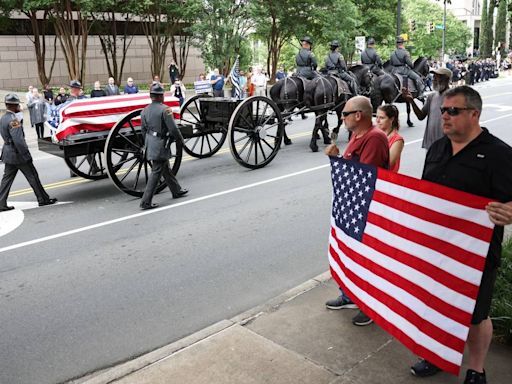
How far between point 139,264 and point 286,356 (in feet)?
9.44

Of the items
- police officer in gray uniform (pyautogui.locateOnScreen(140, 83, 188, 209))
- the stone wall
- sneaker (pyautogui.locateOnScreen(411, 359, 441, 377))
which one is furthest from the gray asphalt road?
the stone wall

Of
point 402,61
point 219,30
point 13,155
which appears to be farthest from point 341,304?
point 219,30

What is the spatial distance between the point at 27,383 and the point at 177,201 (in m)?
5.21

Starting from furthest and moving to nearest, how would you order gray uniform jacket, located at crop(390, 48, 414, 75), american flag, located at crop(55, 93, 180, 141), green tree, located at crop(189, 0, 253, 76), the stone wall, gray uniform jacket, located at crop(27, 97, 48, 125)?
1. the stone wall
2. green tree, located at crop(189, 0, 253, 76)
3. gray uniform jacket, located at crop(27, 97, 48, 125)
4. gray uniform jacket, located at crop(390, 48, 414, 75)
5. american flag, located at crop(55, 93, 180, 141)

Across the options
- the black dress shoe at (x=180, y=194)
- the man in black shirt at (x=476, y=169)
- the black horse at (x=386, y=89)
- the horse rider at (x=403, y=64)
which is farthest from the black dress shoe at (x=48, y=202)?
the horse rider at (x=403, y=64)

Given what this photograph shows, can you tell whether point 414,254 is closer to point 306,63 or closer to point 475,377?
point 475,377

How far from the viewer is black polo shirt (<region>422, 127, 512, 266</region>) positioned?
329 cm

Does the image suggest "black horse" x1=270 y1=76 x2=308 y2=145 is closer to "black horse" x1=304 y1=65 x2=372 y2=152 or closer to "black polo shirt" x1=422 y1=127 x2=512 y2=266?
"black horse" x1=304 y1=65 x2=372 y2=152

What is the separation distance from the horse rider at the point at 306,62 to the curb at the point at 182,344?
8928mm

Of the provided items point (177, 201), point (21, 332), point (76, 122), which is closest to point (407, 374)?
point (21, 332)

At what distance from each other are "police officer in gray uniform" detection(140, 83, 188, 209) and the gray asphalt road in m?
0.43

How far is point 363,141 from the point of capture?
4.66 metres

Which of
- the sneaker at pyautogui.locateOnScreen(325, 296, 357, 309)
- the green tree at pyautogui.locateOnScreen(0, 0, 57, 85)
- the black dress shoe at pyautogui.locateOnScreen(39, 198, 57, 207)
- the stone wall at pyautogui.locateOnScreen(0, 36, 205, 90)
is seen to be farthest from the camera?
the stone wall at pyautogui.locateOnScreen(0, 36, 205, 90)

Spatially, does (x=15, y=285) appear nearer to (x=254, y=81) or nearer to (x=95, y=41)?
(x=254, y=81)
